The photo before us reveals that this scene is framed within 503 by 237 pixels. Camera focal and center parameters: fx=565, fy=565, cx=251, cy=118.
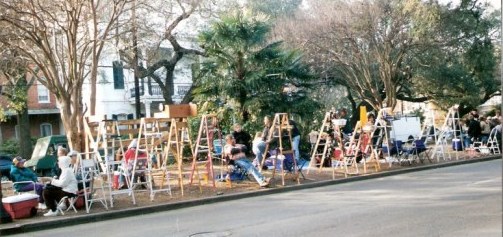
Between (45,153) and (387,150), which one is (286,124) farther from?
(45,153)

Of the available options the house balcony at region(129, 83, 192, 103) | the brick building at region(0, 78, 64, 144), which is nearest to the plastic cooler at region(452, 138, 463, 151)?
the house balcony at region(129, 83, 192, 103)

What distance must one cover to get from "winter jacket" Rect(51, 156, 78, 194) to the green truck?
12400mm

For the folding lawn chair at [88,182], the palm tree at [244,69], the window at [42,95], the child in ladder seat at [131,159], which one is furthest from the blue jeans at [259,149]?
the window at [42,95]

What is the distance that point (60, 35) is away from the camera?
772 inches

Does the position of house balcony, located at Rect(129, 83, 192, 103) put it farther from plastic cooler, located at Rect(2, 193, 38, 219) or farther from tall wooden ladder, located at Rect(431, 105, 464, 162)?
plastic cooler, located at Rect(2, 193, 38, 219)

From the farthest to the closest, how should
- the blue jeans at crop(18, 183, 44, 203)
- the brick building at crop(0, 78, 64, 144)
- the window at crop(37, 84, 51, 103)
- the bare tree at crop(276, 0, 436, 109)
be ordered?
1. the window at crop(37, 84, 51, 103)
2. the brick building at crop(0, 78, 64, 144)
3. the bare tree at crop(276, 0, 436, 109)
4. the blue jeans at crop(18, 183, 44, 203)

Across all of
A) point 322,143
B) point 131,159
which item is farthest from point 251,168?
point 322,143

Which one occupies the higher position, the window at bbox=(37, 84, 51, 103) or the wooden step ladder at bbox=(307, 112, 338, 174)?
the window at bbox=(37, 84, 51, 103)

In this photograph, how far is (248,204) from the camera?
13125mm

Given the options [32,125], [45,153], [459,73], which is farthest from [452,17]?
[32,125]

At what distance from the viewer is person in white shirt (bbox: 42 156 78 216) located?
12336 millimetres

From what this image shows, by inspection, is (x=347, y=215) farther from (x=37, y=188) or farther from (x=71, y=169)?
(x=37, y=188)

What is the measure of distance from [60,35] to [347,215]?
528 inches

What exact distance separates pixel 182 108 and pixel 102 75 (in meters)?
22.4
